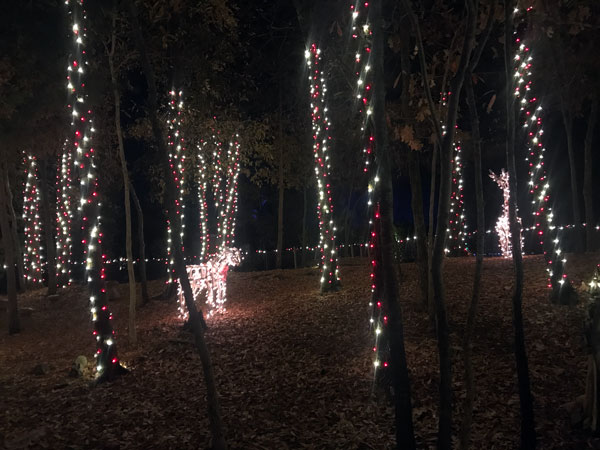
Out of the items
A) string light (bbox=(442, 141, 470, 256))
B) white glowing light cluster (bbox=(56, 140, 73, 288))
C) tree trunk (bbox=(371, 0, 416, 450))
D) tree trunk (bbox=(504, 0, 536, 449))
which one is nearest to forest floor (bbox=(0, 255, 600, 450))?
tree trunk (bbox=(504, 0, 536, 449))

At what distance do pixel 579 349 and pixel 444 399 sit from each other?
3.97 m

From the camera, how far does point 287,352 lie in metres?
9.15

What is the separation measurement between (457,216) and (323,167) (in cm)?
787

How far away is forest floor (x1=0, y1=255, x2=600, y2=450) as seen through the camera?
6.17m

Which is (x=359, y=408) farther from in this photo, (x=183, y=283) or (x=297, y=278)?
(x=297, y=278)

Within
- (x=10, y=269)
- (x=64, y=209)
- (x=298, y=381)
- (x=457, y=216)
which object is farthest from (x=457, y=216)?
(x=64, y=209)

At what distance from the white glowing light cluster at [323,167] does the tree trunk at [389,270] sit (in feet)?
29.4

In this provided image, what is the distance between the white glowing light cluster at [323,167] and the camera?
45.7 ft

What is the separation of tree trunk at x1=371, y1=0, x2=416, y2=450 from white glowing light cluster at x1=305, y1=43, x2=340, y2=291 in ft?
29.4

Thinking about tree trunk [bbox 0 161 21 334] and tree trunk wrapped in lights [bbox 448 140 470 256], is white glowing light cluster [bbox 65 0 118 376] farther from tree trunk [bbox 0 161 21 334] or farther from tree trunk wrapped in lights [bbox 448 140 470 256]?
tree trunk wrapped in lights [bbox 448 140 470 256]

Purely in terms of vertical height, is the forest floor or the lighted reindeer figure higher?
the lighted reindeer figure

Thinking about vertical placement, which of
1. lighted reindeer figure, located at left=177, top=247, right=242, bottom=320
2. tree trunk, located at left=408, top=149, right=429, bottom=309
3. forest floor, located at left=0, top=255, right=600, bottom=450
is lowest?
forest floor, located at left=0, top=255, right=600, bottom=450

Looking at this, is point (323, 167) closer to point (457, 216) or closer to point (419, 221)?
point (419, 221)

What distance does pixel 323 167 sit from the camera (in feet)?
46.2
